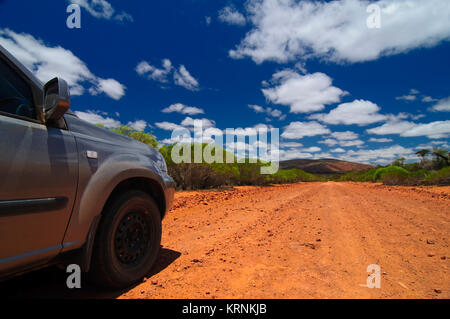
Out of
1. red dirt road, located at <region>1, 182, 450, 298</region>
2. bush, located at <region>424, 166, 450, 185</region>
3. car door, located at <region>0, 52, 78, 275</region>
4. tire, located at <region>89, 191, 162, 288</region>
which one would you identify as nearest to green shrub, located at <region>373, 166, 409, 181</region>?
bush, located at <region>424, 166, 450, 185</region>

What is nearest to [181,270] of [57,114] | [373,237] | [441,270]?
Answer: [57,114]

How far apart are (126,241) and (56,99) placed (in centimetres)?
148

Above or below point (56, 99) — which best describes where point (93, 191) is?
below

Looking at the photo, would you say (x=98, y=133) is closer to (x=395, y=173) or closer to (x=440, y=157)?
(x=395, y=173)

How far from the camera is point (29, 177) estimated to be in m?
1.63

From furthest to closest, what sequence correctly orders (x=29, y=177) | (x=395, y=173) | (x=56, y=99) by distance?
1. (x=395, y=173)
2. (x=56, y=99)
3. (x=29, y=177)

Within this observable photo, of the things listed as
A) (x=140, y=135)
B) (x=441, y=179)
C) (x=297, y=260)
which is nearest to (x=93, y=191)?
(x=297, y=260)

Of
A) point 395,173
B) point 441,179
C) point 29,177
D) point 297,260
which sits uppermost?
point 395,173

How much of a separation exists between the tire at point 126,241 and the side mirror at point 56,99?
0.95 meters

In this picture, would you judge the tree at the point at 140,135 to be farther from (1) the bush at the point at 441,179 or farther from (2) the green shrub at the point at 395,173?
(2) the green shrub at the point at 395,173

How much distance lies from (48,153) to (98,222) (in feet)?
2.46

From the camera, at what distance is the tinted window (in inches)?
71.1
